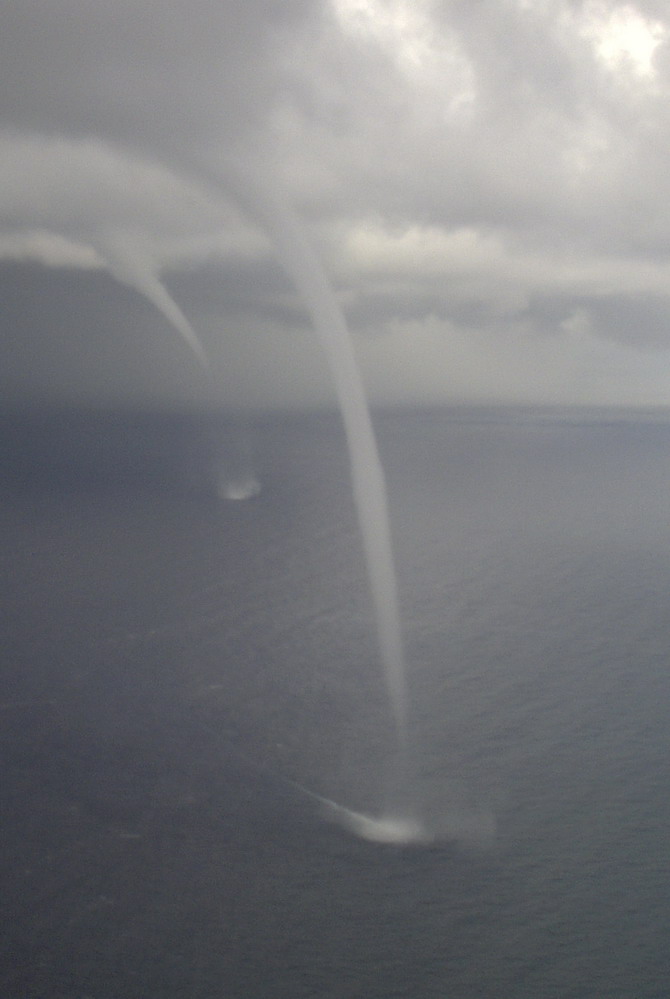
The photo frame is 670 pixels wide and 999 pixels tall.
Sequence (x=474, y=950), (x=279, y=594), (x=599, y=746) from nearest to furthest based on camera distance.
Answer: (x=474, y=950) → (x=599, y=746) → (x=279, y=594)

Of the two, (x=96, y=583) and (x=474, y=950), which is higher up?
(x=96, y=583)

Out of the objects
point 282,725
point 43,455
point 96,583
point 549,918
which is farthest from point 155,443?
point 549,918

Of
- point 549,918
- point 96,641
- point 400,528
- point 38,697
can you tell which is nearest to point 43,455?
point 400,528

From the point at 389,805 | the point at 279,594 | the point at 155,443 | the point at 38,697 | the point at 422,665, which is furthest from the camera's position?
the point at 155,443

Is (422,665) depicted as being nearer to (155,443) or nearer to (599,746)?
(599,746)

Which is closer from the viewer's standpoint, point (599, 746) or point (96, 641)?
point (599, 746)

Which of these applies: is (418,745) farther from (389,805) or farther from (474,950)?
(474,950)
